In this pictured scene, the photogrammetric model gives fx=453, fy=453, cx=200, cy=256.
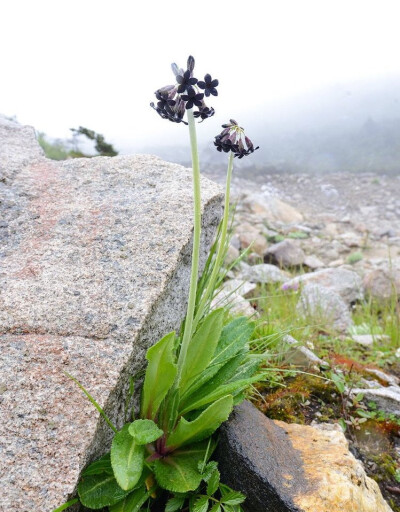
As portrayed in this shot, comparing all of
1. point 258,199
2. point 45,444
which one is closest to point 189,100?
point 45,444

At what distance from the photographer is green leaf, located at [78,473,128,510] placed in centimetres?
174

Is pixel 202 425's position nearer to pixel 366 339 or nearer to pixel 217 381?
pixel 217 381

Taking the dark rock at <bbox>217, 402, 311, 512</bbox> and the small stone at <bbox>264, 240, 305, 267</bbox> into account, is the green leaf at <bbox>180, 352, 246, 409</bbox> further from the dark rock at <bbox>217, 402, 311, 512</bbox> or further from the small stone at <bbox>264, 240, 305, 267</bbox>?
the small stone at <bbox>264, 240, 305, 267</bbox>

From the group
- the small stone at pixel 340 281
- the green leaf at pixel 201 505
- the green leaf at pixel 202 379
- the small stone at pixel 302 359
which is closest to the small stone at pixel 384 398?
the small stone at pixel 302 359

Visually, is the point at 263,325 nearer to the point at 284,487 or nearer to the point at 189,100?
the point at 284,487

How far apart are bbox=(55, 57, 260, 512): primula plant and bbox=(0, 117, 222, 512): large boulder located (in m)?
0.12

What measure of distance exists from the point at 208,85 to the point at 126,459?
55.7 inches

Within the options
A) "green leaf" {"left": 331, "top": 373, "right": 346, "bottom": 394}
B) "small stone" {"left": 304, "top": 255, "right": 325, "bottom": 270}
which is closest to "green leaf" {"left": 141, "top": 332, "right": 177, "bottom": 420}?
"green leaf" {"left": 331, "top": 373, "right": 346, "bottom": 394}

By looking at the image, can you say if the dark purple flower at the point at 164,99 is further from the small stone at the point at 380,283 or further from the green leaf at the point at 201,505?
the small stone at the point at 380,283

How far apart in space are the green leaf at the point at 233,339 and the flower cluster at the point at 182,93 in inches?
47.6

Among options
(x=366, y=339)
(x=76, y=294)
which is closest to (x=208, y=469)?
(x=76, y=294)

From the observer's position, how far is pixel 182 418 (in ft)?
6.04

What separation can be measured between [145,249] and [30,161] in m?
1.32

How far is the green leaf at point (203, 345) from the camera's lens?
2.04 m
